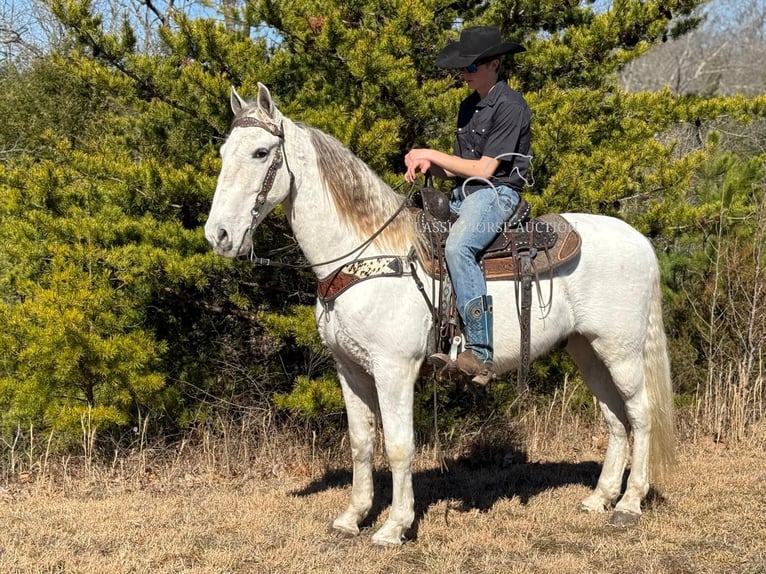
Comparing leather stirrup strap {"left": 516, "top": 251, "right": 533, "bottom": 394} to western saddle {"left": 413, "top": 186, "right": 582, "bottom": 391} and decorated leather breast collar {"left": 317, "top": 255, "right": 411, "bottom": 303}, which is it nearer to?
western saddle {"left": 413, "top": 186, "right": 582, "bottom": 391}

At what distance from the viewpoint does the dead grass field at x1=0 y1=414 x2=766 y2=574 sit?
4051mm

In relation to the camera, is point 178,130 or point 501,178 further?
point 178,130

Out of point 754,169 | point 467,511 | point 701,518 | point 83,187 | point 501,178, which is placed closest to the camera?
point 501,178

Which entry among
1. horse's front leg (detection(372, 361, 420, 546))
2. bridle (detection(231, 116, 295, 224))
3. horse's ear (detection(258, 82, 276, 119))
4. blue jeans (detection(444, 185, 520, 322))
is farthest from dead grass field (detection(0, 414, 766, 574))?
horse's ear (detection(258, 82, 276, 119))

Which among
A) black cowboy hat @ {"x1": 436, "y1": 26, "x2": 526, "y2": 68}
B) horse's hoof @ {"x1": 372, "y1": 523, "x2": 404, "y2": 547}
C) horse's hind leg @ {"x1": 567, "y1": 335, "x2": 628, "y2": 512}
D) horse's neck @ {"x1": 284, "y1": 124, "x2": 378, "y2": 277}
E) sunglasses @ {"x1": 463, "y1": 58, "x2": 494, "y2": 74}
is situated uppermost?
black cowboy hat @ {"x1": 436, "y1": 26, "x2": 526, "y2": 68}

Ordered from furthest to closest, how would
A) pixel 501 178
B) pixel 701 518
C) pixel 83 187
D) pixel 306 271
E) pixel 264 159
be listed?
pixel 306 271 < pixel 83 187 < pixel 701 518 < pixel 501 178 < pixel 264 159

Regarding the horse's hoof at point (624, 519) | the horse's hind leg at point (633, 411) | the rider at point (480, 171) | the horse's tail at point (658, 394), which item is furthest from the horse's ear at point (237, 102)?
the horse's hoof at point (624, 519)

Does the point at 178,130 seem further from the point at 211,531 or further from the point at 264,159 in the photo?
the point at 211,531

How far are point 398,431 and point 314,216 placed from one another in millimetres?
1295

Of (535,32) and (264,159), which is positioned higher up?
(535,32)

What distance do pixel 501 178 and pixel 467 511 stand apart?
7.46 feet

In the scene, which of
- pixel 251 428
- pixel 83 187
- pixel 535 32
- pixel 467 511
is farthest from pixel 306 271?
pixel 535 32

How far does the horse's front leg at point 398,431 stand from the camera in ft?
13.5

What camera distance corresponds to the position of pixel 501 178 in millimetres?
4371
